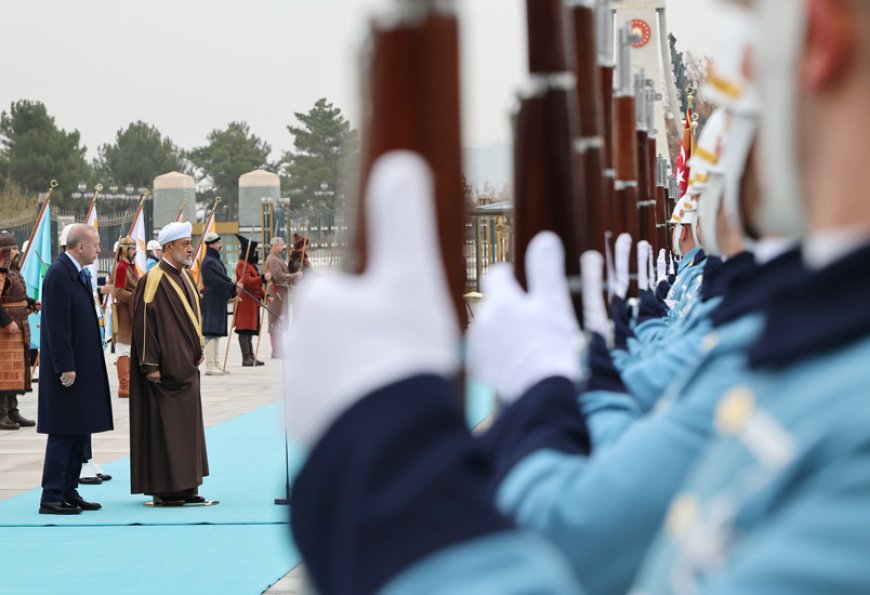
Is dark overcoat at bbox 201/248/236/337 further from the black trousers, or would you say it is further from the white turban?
the black trousers

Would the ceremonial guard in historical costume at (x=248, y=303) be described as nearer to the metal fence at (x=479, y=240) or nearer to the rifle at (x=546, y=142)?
the metal fence at (x=479, y=240)

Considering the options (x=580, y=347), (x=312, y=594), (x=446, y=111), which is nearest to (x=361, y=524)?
(x=312, y=594)

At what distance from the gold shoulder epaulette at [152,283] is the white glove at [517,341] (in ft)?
24.1

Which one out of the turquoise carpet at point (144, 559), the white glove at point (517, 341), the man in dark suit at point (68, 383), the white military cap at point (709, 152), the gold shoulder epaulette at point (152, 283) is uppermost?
the white military cap at point (709, 152)

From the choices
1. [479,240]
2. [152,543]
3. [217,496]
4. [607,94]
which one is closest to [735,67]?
[479,240]

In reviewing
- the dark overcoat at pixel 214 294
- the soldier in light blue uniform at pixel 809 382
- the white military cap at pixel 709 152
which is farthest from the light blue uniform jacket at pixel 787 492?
the dark overcoat at pixel 214 294

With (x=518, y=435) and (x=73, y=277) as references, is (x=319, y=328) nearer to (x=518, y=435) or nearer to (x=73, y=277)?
(x=518, y=435)

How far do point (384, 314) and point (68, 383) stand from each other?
26.8ft

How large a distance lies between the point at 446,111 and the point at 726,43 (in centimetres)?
38

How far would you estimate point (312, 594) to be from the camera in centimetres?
102

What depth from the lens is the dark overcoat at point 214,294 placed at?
18.1 metres

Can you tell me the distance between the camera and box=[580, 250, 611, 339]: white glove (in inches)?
92.8

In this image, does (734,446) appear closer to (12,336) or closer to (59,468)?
(59,468)

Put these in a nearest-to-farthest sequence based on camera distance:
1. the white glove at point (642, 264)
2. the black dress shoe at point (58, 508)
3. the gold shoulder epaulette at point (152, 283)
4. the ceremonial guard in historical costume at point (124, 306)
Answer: the white glove at point (642, 264)
the black dress shoe at point (58, 508)
the gold shoulder epaulette at point (152, 283)
the ceremonial guard in historical costume at point (124, 306)
